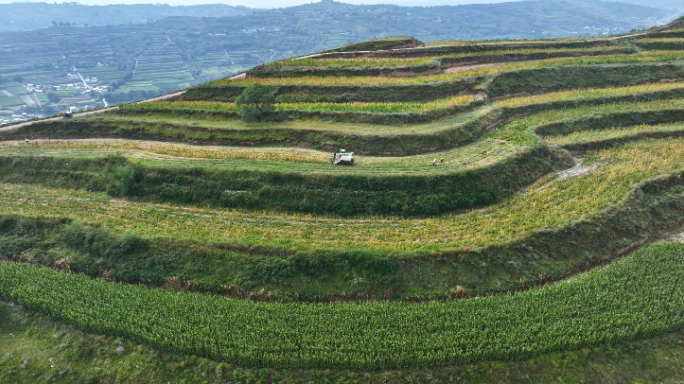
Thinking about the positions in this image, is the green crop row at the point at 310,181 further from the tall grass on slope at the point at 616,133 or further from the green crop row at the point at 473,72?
the green crop row at the point at 473,72

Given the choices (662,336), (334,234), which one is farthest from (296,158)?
(662,336)

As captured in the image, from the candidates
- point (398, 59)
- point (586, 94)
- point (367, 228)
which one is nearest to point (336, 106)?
point (398, 59)

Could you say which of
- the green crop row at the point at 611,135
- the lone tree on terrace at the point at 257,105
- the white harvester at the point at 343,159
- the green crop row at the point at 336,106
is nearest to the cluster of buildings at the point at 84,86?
the green crop row at the point at 336,106

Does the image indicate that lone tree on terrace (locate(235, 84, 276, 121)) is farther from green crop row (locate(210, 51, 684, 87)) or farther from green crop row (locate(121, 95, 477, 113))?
green crop row (locate(210, 51, 684, 87))

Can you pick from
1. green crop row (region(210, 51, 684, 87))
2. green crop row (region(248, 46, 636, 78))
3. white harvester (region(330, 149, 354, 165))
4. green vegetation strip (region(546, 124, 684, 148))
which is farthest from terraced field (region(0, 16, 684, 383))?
green crop row (region(248, 46, 636, 78))

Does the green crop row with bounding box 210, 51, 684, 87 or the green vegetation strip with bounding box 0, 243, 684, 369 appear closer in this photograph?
the green vegetation strip with bounding box 0, 243, 684, 369

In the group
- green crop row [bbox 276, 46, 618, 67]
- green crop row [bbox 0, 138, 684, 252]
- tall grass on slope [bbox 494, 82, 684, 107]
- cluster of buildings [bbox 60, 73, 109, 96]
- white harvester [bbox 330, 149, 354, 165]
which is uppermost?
green crop row [bbox 276, 46, 618, 67]
